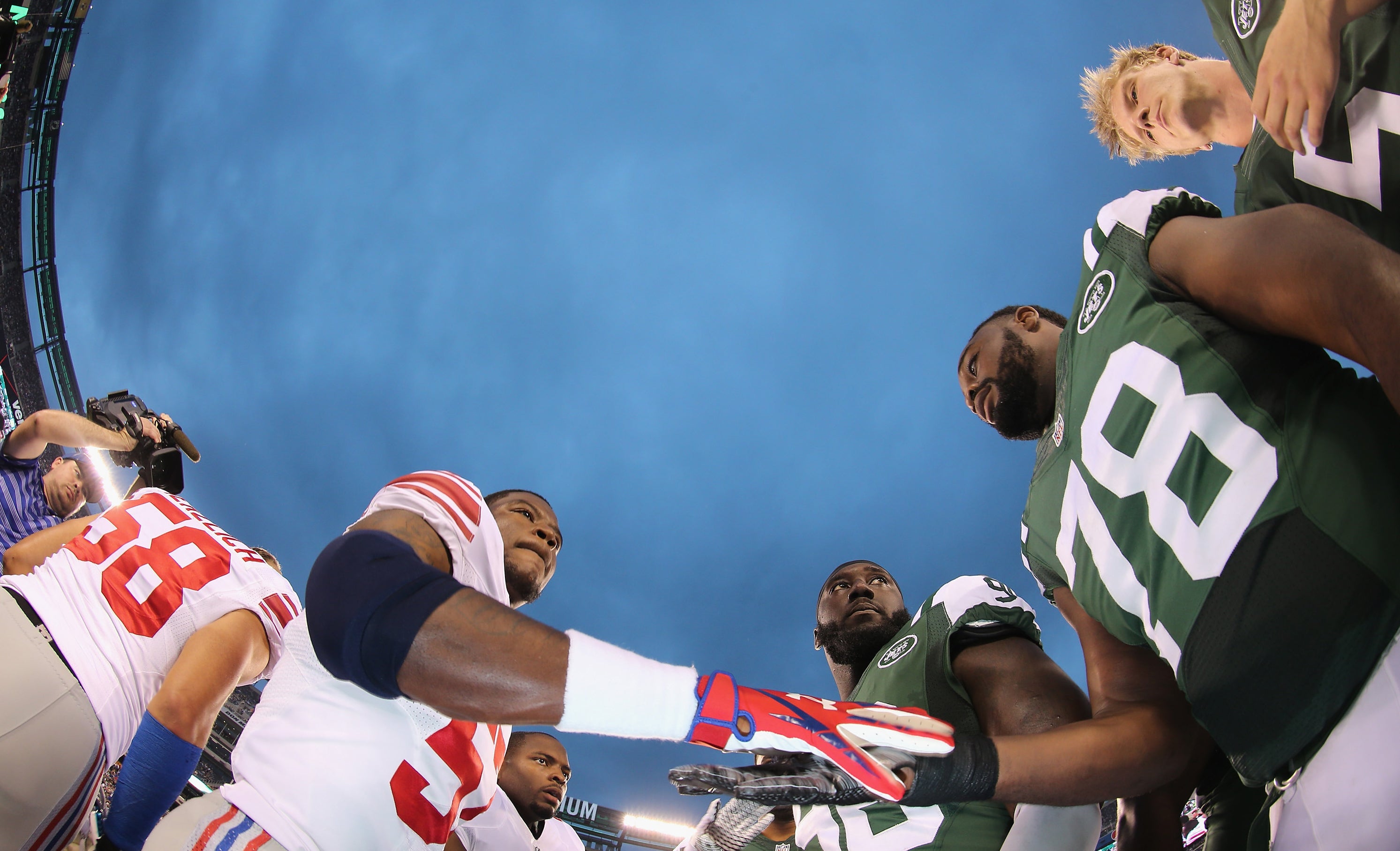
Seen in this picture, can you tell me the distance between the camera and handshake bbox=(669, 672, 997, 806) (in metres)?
1.35

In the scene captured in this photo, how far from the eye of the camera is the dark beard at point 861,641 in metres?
3.52

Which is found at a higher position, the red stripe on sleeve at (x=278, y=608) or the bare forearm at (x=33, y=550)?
the bare forearm at (x=33, y=550)

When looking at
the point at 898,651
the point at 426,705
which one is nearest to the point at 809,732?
the point at 426,705

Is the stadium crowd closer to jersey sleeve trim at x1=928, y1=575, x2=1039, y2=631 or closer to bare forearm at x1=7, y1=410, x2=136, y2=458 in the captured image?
jersey sleeve trim at x1=928, y1=575, x2=1039, y2=631

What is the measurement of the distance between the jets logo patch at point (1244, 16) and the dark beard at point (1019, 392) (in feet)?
3.82

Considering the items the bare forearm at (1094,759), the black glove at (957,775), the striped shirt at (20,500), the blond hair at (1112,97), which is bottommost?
the black glove at (957,775)

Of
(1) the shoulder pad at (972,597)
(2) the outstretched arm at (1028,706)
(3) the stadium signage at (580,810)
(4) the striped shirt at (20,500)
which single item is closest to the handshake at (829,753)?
(2) the outstretched arm at (1028,706)

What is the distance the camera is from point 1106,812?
1026cm

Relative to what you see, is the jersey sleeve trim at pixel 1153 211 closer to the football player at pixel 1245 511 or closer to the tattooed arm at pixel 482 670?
the football player at pixel 1245 511

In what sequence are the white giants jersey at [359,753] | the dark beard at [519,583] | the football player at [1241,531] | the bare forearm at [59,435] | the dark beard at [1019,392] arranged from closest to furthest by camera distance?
the football player at [1241,531] → the white giants jersey at [359,753] → the dark beard at [1019,392] → the dark beard at [519,583] → the bare forearm at [59,435]

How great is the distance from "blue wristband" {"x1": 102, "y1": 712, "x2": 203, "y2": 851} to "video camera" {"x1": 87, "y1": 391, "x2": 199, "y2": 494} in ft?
8.87

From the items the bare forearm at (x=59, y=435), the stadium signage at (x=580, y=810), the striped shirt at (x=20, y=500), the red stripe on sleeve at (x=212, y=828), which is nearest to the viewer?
the red stripe on sleeve at (x=212, y=828)

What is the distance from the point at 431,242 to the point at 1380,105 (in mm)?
34275

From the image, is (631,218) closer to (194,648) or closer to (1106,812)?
(1106,812)
